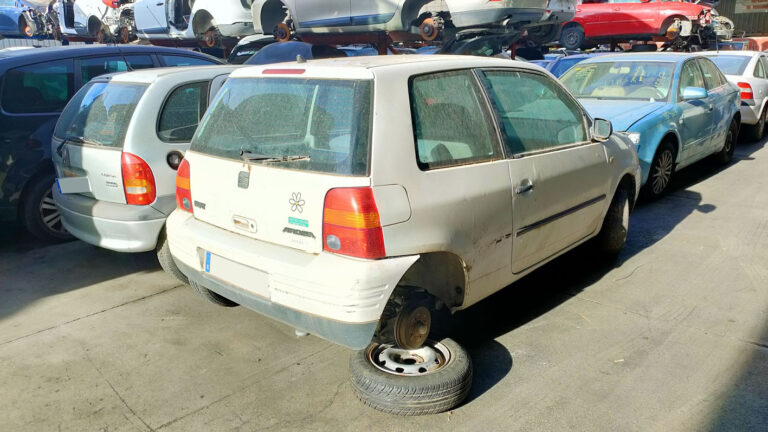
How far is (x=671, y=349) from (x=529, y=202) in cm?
113

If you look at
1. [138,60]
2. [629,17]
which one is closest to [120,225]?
[138,60]

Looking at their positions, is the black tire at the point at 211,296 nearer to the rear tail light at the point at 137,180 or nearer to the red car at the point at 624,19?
the rear tail light at the point at 137,180

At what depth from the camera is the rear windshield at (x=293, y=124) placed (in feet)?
8.89

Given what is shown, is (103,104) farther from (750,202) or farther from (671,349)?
(750,202)

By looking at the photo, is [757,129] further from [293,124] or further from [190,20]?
[190,20]

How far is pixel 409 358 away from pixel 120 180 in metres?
2.39

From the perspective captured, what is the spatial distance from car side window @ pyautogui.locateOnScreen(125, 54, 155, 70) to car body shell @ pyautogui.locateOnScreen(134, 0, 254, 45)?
19.1ft

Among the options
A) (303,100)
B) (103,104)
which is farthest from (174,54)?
(303,100)

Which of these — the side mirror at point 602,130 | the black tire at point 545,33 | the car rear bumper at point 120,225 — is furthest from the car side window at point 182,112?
the black tire at point 545,33

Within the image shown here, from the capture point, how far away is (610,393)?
2955 mm

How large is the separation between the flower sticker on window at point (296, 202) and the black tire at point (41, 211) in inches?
141

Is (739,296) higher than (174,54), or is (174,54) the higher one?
(174,54)

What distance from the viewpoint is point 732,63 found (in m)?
10.0

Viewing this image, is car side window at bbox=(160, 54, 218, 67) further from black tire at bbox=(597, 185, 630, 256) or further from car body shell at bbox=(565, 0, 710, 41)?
car body shell at bbox=(565, 0, 710, 41)
